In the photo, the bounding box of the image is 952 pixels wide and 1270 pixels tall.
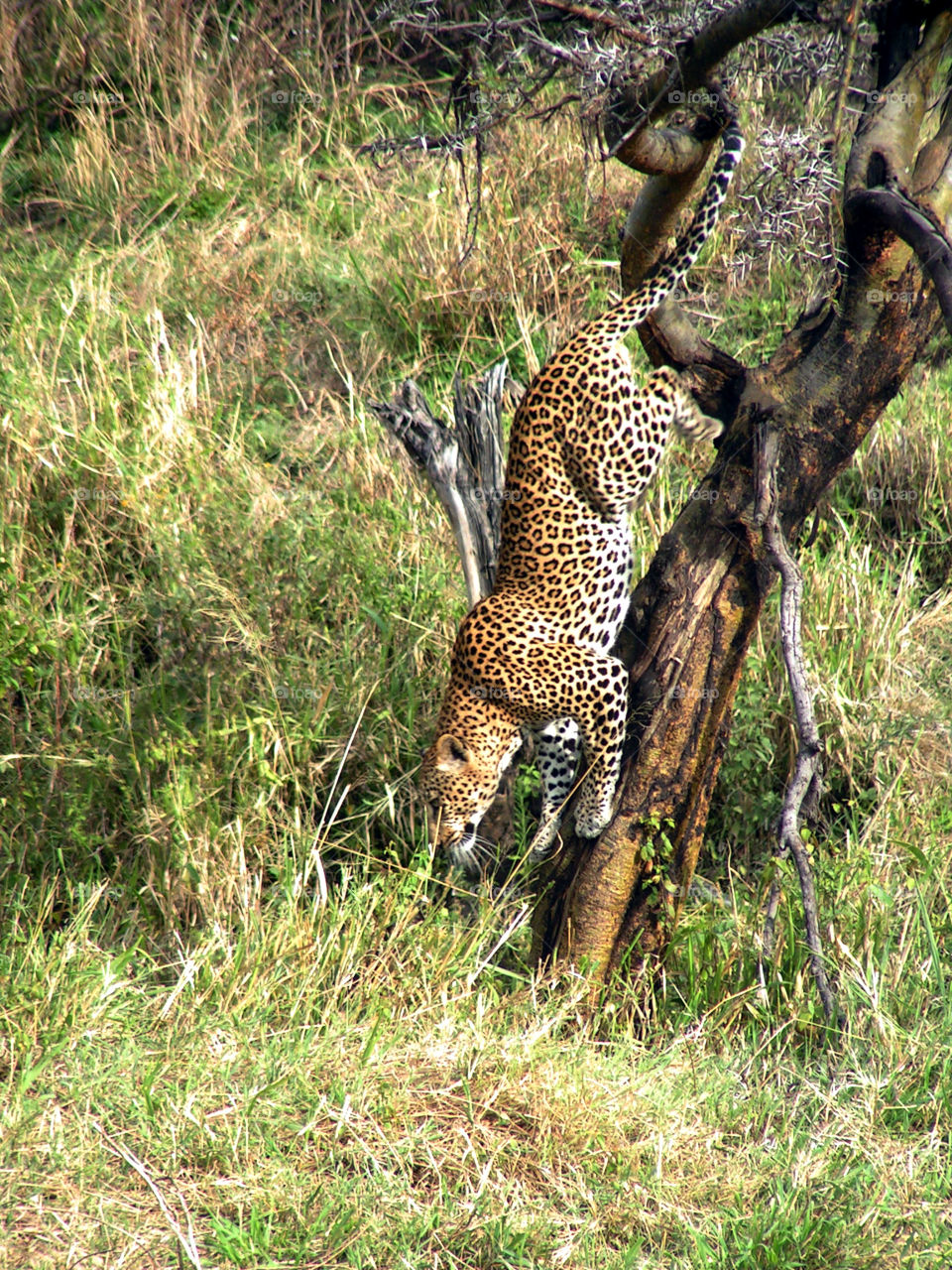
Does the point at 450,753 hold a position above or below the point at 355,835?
above

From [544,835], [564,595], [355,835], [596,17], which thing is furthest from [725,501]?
[355,835]

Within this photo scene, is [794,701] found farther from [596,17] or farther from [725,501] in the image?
[596,17]

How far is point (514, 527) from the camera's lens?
15.8 feet

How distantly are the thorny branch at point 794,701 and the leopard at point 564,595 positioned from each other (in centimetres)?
48

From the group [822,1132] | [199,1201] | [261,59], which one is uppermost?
[261,59]

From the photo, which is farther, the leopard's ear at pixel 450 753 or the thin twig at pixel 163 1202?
the leopard's ear at pixel 450 753

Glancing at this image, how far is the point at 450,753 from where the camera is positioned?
191 inches

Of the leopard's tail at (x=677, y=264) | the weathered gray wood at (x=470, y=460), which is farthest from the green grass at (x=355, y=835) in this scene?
the leopard's tail at (x=677, y=264)

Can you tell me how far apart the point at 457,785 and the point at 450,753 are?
0.13 meters

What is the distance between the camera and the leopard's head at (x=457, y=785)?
4.82m

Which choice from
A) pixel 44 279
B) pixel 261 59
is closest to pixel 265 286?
pixel 44 279

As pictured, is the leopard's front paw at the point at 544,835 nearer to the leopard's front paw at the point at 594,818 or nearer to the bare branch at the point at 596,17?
the leopard's front paw at the point at 594,818

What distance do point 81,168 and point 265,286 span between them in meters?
2.11

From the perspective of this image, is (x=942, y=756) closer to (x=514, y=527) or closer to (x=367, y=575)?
(x=514, y=527)
